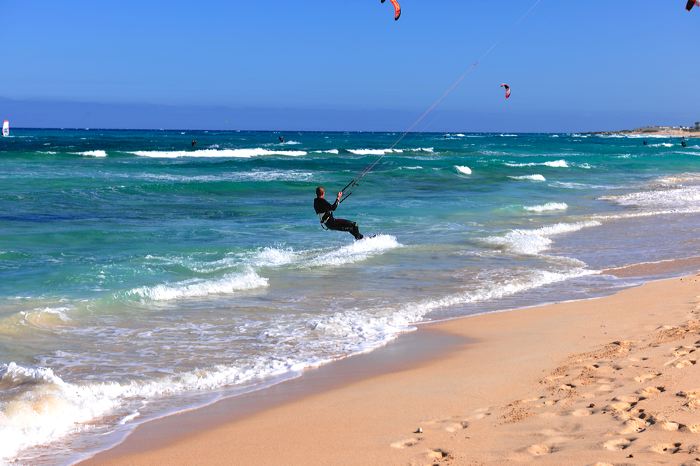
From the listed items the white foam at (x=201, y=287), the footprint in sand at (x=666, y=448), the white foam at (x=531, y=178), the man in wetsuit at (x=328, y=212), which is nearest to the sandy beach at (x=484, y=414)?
the footprint in sand at (x=666, y=448)

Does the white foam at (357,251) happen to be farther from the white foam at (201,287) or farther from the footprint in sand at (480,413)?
the footprint in sand at (480,413)

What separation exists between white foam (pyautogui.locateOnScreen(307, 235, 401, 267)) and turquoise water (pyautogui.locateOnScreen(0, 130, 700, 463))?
2.1 inches

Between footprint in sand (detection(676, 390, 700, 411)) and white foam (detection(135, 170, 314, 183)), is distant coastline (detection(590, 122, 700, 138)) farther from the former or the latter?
footprint in sand (detection(676, 390, 700, 411))

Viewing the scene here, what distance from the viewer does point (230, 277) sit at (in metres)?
11.5

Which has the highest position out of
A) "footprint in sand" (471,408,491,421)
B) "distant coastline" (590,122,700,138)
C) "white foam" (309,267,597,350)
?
"distant coastline" (590,122,700,138)

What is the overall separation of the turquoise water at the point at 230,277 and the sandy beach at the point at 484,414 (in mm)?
726

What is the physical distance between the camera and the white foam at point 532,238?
14.9 meters

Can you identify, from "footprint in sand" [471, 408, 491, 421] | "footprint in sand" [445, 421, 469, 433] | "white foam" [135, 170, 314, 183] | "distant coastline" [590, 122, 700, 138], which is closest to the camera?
"footprint in sand" [445, 421, 469, 433]

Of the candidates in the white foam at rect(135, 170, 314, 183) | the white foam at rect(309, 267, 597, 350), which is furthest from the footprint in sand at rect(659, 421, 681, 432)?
the white foam at rect(135, 170, 314, 183)

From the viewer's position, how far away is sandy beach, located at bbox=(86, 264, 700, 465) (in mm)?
4671

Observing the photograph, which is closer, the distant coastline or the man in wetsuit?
the man in wetsuit

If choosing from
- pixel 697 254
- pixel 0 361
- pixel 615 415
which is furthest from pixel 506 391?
pixel 697 254

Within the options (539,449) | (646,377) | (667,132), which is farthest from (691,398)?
(667,132)

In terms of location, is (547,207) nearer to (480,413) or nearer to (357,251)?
(357,251)
